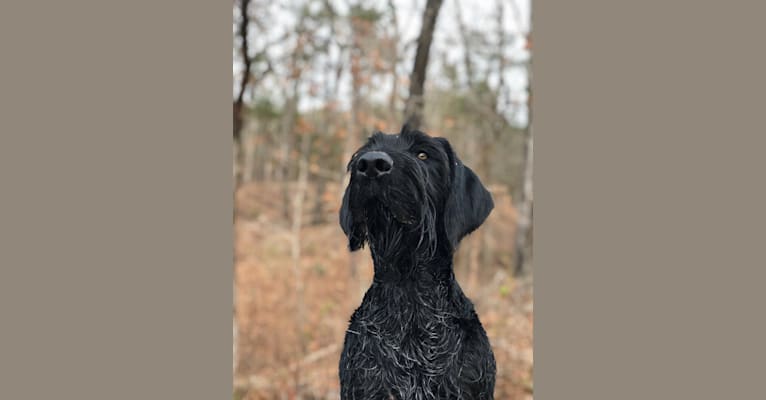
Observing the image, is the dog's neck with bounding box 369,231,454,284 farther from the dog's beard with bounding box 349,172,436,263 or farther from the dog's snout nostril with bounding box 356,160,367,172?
the dog's snout nostril with bounding box 356,160,367,172

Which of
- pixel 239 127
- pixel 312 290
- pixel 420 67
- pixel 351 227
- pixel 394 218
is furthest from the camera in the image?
pixel 312 290

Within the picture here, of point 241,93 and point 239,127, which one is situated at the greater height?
point 241,93

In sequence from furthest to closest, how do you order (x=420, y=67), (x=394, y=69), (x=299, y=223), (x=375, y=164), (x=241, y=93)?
(x=299, y=223) < (x=241, y=93) < (x=394, y=69) < (x=420, y=67) < (x=375, y=164)

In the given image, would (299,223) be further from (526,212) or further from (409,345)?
(409,345)

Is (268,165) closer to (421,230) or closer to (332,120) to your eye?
(332,120)

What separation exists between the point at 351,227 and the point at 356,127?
6.14 ft

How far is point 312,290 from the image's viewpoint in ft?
17.5

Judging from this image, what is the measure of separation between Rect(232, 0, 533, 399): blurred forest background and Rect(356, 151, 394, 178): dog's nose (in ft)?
5.14

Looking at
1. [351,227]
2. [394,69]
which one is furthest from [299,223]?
[351,227]

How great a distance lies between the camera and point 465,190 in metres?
3.33

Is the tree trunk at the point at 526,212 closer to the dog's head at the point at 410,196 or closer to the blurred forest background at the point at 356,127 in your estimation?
the blurred forest background at the point at 356,127

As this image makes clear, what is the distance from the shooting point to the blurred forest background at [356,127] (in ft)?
15.2

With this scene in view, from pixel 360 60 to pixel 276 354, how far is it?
2.31m

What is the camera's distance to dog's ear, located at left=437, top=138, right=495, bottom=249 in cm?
323
